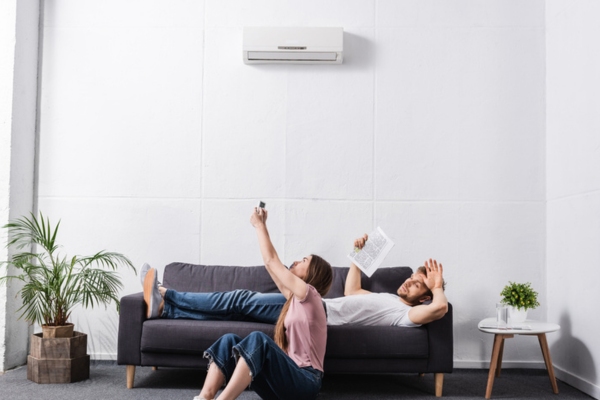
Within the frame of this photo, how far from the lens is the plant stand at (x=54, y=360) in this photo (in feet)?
12.5

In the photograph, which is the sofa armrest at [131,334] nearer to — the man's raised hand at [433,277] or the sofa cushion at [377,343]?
the sofa cushion at [377,343]

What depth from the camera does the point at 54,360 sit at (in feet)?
12.6

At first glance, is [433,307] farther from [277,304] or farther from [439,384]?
[277,304]

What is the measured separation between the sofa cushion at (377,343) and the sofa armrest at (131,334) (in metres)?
1.12

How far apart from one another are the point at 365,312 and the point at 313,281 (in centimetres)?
61

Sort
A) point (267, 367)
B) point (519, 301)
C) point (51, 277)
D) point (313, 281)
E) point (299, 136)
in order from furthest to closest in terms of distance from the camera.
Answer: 1. point (299, 136)
2. point (51, 277)
3. point (519, 301)
4. point (313, 281)
5. point (267, 367)

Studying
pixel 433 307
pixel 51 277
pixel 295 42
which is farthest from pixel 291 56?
pixel 51 277

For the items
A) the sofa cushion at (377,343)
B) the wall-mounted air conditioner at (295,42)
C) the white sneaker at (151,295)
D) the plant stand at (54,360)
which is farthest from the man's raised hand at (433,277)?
the plant stand at (54,360)

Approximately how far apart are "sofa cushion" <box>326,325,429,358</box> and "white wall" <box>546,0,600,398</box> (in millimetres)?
1115

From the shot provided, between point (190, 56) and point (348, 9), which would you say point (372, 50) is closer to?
point (348, 9)

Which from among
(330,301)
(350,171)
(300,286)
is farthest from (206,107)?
(300,286)

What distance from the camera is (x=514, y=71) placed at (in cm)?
461

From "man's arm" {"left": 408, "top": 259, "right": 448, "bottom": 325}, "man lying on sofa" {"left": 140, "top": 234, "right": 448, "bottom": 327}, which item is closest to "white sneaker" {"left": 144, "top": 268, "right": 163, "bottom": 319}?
"man lying on sofa" {"left": 140, "top": 234, "right": 448, "bottom": 327}

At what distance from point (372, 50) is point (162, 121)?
5.58 ft
